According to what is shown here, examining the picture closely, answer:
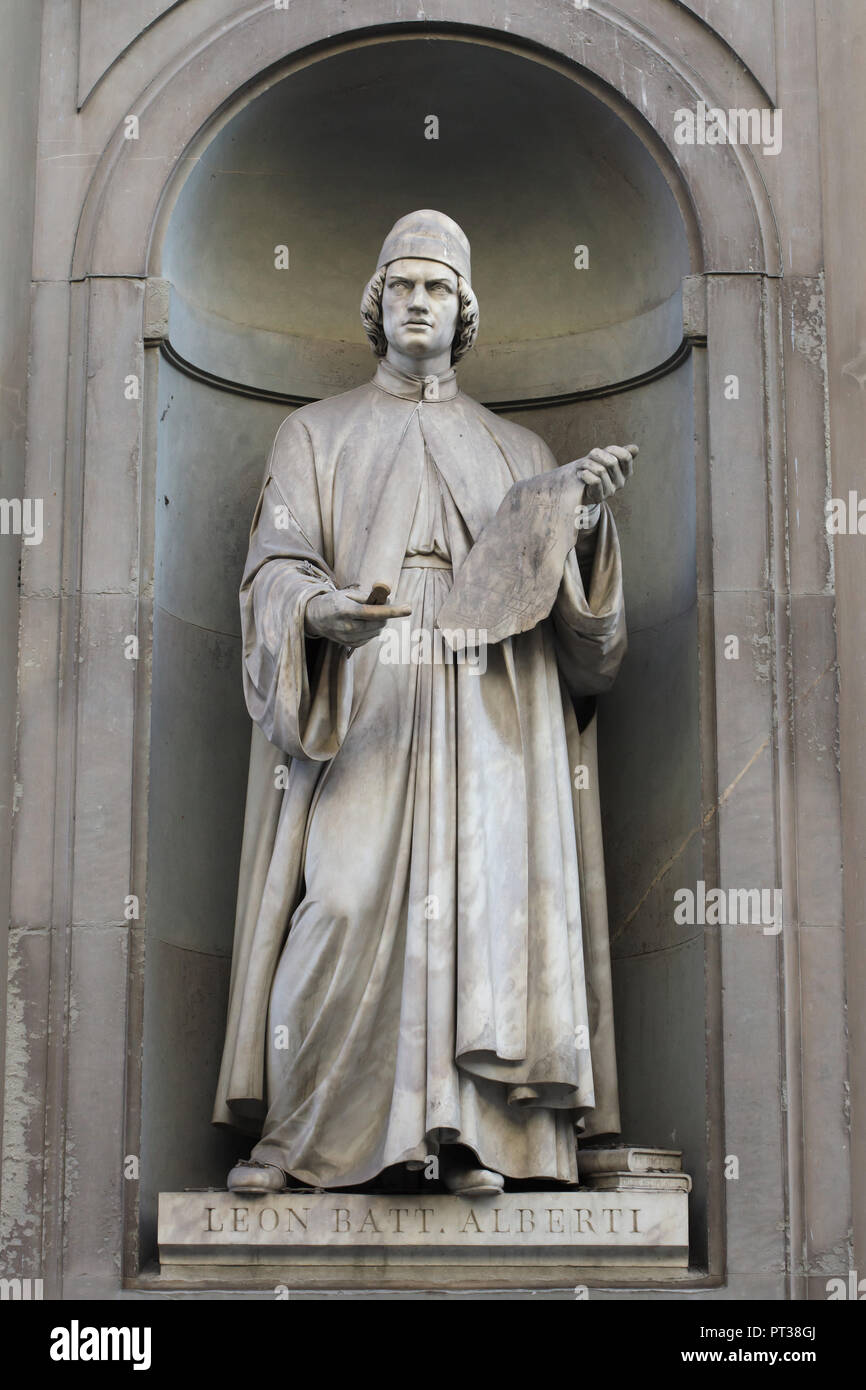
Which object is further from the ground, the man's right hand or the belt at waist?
the belt at waist

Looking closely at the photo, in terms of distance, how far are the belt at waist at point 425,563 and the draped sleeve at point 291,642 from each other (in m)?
0.24

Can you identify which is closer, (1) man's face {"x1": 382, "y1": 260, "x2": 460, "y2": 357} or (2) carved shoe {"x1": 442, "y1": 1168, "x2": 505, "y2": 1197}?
(2) carved shoe {"x1": 442, "y1": 1168, "x2": 505, "y2": 1197}

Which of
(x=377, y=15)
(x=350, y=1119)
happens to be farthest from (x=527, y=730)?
(x=377, y=15)

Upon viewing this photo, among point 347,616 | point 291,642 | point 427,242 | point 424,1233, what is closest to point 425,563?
point 291,642

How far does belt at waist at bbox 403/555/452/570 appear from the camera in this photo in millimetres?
8844

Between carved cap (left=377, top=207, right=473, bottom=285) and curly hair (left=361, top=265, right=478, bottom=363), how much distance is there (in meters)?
0.04

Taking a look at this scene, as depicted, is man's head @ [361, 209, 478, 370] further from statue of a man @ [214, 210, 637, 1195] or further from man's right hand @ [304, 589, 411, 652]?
man's right hand @ [304, 589, 411, 652]

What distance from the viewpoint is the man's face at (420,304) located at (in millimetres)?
9000

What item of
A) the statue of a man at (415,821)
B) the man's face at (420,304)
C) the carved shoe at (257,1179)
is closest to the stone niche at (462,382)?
the statue of a man at (415,821)

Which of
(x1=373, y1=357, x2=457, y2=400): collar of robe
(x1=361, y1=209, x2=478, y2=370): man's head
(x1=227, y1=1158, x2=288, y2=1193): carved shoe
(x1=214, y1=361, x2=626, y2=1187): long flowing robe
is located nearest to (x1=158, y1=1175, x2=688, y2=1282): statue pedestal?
(x1=227, y1=1158, x2=288, y2=1193): carved shoe

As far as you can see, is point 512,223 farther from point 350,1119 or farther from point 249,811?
point 350,1119

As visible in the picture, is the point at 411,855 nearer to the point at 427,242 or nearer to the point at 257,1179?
the point at 257,1179

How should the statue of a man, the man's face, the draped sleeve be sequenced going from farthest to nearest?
the man's face < the draped sleeve < the statue of a man

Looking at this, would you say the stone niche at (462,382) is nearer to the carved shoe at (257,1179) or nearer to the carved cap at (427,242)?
the carved shoe at (257,1179)
